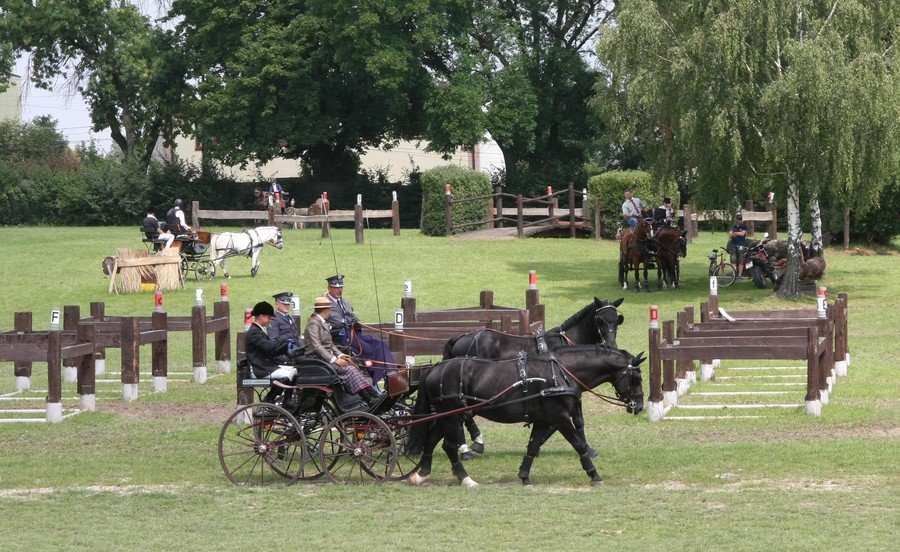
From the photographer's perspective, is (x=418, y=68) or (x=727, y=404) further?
(x=418, y=68)

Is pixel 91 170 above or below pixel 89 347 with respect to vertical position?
above

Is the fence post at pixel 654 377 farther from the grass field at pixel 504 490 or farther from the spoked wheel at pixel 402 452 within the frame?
the spoked wheel at pixel 402 452

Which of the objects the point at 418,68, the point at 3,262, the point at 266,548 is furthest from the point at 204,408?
the point at 418,68

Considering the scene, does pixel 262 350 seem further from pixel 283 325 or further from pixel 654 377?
pixel 654 377

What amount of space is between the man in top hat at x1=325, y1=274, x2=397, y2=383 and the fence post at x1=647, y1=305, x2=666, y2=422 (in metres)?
3.54

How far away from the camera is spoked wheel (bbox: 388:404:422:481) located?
13.3 metres

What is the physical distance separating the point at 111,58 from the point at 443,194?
2400 centimetres

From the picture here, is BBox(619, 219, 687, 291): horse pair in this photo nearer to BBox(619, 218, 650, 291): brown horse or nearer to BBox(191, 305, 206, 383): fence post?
BBox(619, 218, 650, 291): brown horse

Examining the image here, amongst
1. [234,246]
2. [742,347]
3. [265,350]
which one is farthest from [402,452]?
[234,246]

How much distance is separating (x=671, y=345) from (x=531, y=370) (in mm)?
4613

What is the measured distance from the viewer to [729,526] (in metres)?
10.8

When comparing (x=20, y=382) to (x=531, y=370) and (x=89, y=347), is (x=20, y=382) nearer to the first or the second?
(x=89, y=347)

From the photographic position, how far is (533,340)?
48.6ft

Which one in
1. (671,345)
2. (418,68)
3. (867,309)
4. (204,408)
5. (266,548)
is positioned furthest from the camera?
(418,68)
